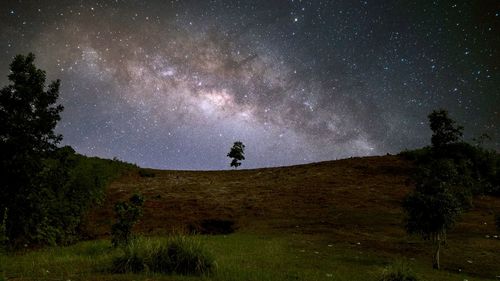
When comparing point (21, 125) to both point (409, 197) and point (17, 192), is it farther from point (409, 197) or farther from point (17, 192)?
point (409, 197)

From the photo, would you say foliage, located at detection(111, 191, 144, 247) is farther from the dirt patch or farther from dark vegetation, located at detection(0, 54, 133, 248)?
the dirt patch

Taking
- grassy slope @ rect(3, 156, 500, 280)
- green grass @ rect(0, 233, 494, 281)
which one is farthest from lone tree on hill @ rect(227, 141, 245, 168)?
green grass @ rect(0, 233, 494, 281)

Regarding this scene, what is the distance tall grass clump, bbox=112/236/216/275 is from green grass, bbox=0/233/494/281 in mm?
449

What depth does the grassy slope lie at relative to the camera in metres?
16.9

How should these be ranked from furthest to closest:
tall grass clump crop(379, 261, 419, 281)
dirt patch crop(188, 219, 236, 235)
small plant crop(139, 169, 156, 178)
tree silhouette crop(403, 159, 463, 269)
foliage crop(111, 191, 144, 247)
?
small plant crop(139, 169, 156, 178)
dirt patch crop(188, 219, 236, 235)
tree silhouette crop(403, 159, 463, 269)
foliage crop(111, 191, 144, 247)
tall grass clump crop(379, 261, 419, 281)

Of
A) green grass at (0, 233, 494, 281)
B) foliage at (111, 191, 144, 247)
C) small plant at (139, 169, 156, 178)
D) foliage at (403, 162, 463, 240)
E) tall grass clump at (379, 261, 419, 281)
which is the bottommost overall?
green grass at (0, 233, 494, 281)

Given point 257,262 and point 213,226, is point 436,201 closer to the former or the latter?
point 257,262

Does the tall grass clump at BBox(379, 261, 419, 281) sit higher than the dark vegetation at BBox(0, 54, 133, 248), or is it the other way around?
the dark vegetation at BBox(0, 54, 133, 248)

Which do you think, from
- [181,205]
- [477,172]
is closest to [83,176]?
[181,205]

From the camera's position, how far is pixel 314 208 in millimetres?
33812

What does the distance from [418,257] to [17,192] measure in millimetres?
19897

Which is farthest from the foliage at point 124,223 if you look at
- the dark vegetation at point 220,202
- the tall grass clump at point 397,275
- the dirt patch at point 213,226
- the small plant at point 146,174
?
the small plant at point 146,174

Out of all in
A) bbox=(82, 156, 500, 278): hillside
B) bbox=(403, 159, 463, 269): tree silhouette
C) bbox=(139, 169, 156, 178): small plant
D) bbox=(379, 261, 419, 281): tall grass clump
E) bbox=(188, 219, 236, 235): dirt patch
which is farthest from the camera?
bbox=(139, 169, 156, 178): small plant

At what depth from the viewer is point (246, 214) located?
32.5 metres
